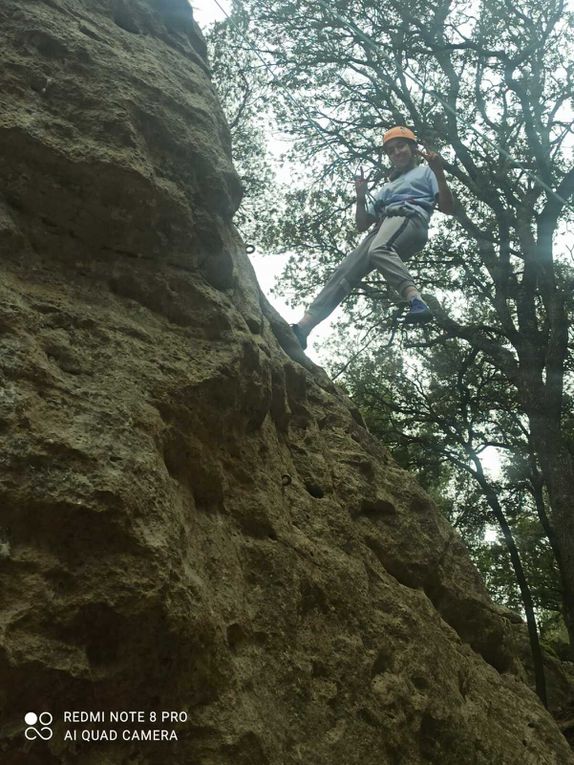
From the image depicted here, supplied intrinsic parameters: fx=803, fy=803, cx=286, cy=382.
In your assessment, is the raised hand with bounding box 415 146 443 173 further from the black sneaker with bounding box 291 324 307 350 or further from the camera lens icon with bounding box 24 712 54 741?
the camera lens icon with bounding box 24 712 54 741

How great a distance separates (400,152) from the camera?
8.40m

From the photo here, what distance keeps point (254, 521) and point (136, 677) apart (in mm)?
1492

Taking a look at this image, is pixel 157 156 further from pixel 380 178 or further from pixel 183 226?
pixel 380 178

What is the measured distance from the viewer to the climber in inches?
317

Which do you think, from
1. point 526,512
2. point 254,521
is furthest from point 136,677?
point 526,512

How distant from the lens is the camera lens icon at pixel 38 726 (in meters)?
2.95

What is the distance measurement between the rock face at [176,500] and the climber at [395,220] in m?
1.61

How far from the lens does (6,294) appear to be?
158 inches

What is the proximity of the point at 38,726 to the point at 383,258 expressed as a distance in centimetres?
598

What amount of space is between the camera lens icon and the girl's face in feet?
22.3

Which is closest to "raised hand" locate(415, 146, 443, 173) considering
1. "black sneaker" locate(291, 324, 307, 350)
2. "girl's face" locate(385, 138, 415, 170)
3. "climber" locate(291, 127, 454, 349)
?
"climber" locate(291, 127, 454, 349)

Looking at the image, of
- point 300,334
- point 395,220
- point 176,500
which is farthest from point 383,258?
point 176,500

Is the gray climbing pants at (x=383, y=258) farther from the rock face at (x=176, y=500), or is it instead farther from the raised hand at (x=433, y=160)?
the rock face at (x=176, y=500)

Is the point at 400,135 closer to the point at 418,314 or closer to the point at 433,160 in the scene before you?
the point at 433,160
